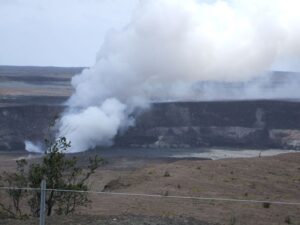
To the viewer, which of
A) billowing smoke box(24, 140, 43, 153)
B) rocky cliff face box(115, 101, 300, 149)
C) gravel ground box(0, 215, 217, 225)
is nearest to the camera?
gravel ground box(0, 215, 217, 225)

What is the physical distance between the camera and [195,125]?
4669 cm

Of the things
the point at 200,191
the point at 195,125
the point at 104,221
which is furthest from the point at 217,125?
the point at 104,221

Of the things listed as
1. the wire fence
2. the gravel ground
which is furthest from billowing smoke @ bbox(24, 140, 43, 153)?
the gravel ground

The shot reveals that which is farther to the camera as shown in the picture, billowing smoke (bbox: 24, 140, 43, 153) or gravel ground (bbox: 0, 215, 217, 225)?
billowing smoke (bbox: 24, 140, 43, 153)

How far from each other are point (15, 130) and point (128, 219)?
116 feet

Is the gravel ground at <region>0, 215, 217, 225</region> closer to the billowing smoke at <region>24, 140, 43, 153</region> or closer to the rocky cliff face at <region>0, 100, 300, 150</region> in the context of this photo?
the billowing smoke at <region>24, 140, 43, 153</region>

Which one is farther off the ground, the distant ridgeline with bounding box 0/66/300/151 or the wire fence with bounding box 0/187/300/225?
the distant ridgeline with bounding box 0/66/300/151

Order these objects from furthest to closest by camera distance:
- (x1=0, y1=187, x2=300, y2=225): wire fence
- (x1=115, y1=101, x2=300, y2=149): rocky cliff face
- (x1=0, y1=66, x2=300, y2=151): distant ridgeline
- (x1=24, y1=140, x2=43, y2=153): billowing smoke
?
(x1=115, y1=101, x2=300, y2=149): rocky cliff face → (x1=0, y1=66, x2=300, y2=151): distant ridgeline → (x1=24, y1=140, x2=43, y2=153): billowing smoke → (x1=0, y1=187, x2=300, y2=225): wire fence

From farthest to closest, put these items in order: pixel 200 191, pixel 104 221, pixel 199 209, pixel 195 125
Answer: pixel 195 125
pixel 200 191
pixel 199 209
pixel 104 221

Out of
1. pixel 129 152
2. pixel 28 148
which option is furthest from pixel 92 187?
pixel 28 148

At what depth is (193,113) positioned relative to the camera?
48594 mm

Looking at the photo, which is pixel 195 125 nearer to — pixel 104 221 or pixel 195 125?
pixel 195 125

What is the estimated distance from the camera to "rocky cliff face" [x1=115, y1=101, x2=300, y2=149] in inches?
1731

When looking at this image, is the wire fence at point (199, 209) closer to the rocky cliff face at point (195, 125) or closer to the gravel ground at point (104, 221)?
the gravel ground at point (104, 221)
